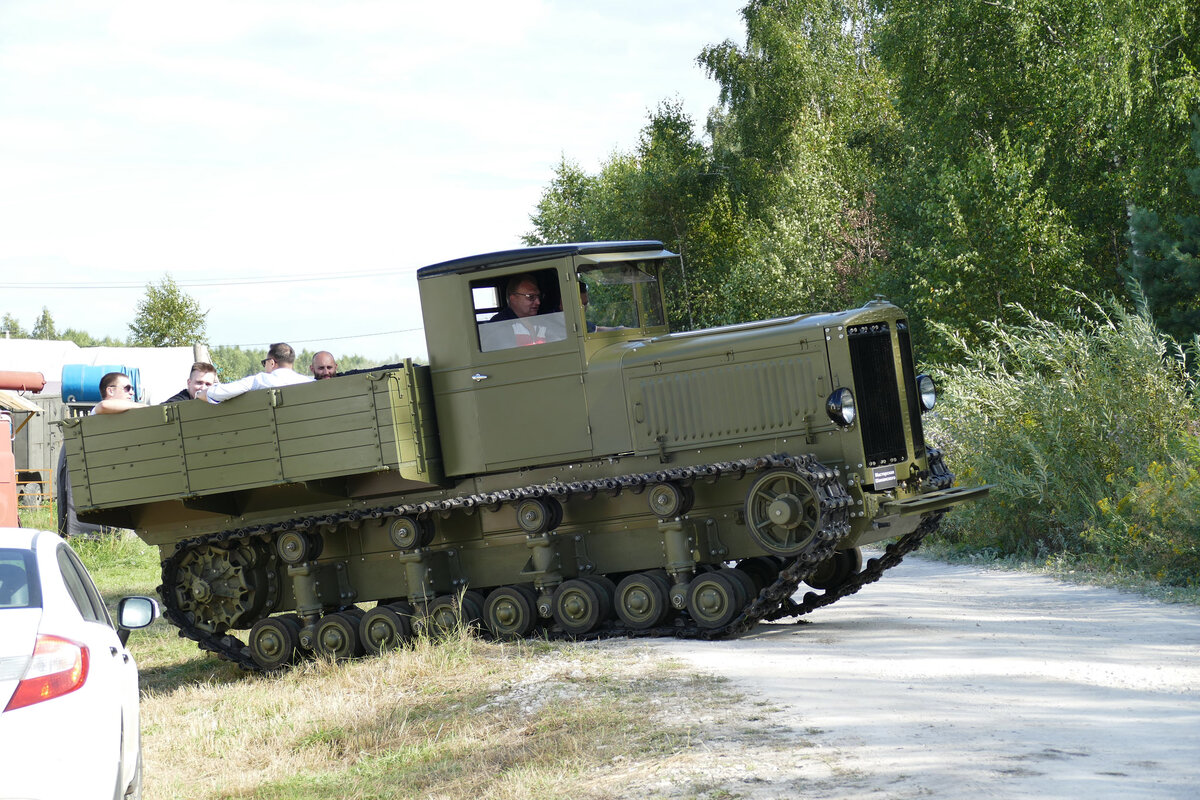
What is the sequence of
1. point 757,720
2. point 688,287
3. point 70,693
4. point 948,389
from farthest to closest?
point 688,287
point 948,389
point 757,720
point 70,693

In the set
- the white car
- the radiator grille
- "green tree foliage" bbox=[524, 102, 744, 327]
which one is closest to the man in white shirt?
the radiator grille

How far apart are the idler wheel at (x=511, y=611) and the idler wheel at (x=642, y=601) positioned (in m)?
0.81

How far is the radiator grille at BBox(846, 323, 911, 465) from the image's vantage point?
9.14 meters

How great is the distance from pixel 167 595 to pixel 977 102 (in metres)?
20.6

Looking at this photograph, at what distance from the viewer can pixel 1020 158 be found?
23.5 meters

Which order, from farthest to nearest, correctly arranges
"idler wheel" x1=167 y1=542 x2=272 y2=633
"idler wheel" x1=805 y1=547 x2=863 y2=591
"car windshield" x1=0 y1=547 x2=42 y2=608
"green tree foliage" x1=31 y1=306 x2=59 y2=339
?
"green tree foliage" x1=31 y1=306 x2=59 y2=339, "idler wheel" x1=167 y1=542 x2=272 y2=633, "idler wheel" x1=805 y1=547 x2=863 y2=591, "car windshield" x1=0 y1=547 x2=42 y2=608

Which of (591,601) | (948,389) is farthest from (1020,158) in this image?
(591,601)

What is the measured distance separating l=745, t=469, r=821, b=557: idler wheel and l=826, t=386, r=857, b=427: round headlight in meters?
0.57

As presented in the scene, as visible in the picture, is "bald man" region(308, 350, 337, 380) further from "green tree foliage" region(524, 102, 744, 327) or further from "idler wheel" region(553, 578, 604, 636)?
"green tree foliage" region(524, 102, 744, 327)

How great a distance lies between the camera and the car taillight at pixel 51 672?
3.95 m

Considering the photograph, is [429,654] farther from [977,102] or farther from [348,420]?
[977,102]

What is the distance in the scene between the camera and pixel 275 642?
1075cm

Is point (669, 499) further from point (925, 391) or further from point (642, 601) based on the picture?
point (925, 391)

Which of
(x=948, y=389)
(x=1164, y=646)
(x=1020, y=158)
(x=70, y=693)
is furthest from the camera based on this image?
(x=1020, y=158)
